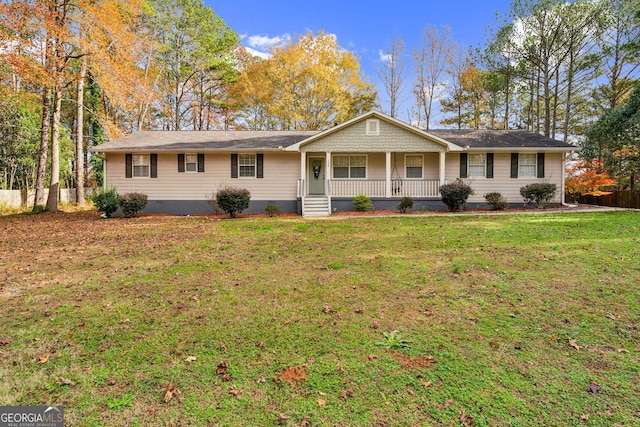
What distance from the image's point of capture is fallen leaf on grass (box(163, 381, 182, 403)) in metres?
2.30

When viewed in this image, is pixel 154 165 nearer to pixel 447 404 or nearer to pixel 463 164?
pixel 463 164

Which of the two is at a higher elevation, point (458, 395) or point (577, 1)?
Result: point (577, 1)

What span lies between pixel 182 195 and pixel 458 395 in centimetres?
1488

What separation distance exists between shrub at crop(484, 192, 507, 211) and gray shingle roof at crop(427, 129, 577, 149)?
242 centimetres

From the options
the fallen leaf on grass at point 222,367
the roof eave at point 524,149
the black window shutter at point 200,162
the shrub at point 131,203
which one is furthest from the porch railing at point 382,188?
the fallen leaf on grass at point 222,367

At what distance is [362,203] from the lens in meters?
13.8

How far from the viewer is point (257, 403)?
2.26 metres

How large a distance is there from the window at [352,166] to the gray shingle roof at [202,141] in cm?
243

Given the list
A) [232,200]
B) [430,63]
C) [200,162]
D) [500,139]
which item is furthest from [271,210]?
[430,63]

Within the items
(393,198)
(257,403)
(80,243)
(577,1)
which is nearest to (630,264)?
(257,403)

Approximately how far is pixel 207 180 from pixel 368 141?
25.5ft

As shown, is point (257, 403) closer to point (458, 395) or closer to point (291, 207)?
point (458, 395)

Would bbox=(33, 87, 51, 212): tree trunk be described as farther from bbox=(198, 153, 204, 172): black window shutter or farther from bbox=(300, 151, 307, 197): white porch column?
bbox=(300, 151, 307, 197): white porch column

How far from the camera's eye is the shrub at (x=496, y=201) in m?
13.6
